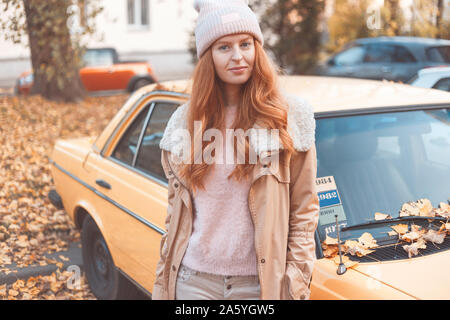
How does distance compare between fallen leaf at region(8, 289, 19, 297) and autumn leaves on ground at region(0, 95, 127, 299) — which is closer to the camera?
fallen leaf at region(8, 289, 19, 297)

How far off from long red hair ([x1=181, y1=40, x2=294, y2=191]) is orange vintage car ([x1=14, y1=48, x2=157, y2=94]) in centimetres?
1468

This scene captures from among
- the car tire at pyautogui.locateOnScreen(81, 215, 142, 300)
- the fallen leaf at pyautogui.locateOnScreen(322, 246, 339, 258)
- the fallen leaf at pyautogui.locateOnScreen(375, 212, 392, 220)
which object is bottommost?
the car tire at pyautogui.locateOnScreen(81, 215, 142, 300)

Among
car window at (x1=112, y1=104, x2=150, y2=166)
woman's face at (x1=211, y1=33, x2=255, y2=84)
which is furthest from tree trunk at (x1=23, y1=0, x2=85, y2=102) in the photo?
woman's face at (x1=211, y1=33, x2=255, y2=84)

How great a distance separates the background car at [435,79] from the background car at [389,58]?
584 cm

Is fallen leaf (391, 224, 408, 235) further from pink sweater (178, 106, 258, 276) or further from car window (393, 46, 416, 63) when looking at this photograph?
car window (393, 46, 416, 63)

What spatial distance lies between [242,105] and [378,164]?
1.30 m

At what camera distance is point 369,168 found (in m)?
3.13

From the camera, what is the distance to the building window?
24375mm

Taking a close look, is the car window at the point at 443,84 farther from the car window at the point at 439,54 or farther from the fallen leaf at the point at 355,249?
the car window at the point at 439,54

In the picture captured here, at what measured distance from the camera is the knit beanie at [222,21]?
2.17m

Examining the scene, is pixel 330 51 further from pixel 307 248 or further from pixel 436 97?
pixel 307 248

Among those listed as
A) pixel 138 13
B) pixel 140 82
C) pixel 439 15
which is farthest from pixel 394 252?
pixel 138 13

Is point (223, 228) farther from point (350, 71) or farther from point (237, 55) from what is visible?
point (350, 71)
